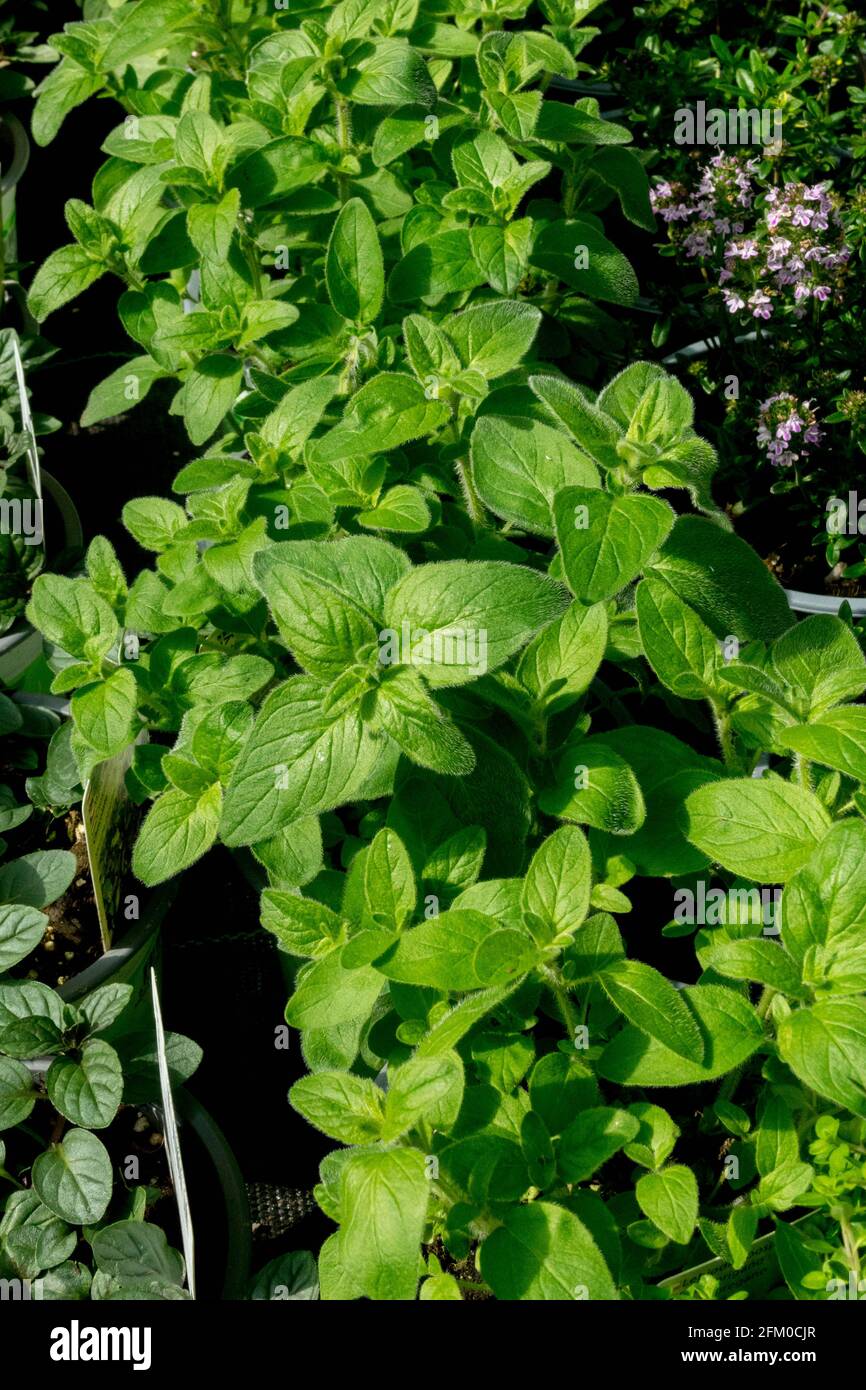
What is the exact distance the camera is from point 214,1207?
59.9 inches

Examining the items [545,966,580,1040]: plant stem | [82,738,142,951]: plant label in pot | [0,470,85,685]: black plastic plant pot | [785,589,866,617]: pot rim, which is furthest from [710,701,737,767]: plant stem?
[0,470,85,685]: black plastic plant pot

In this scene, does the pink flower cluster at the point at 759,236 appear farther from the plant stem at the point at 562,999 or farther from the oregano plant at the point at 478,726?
the plant stem at the point at 562,999

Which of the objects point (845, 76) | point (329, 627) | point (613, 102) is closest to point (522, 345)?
point (329, 627)

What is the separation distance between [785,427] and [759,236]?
0.99 feet

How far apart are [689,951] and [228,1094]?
27.9 inches

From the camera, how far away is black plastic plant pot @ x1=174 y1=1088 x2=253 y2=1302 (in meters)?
1.44

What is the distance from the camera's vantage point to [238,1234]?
57.2 inches

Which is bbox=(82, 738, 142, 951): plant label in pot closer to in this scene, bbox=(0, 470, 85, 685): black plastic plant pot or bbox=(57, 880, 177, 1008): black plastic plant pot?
bbox=(57, 880, 177, 1008): black plastic plant pot

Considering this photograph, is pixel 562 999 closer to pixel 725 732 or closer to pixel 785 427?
pixel 725 732

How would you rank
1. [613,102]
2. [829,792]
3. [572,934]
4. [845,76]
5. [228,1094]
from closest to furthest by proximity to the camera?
[572,934]
[829,792]
[228,1094]
[845,76]
[613,102]

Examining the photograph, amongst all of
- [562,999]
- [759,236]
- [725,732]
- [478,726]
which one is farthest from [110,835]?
[759,236]

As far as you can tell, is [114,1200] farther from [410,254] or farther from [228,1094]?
[410,254]

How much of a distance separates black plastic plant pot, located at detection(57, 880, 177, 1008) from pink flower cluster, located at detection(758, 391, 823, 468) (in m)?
1.07

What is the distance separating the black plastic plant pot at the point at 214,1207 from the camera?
1439mm
